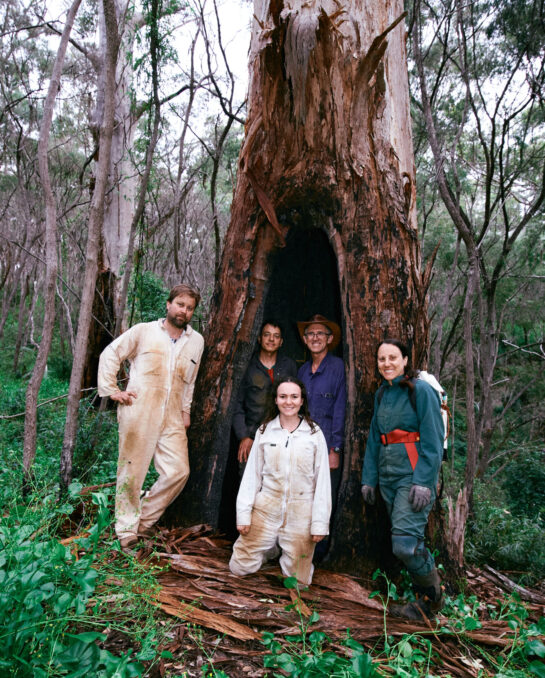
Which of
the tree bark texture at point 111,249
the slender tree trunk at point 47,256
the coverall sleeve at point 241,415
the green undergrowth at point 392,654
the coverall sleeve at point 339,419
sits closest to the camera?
the green undergrowth at point 392,654

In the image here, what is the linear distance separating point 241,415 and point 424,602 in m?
1.90

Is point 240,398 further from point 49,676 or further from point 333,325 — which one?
point 49,676

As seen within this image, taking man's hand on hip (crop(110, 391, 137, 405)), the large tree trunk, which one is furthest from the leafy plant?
the large tree trunk

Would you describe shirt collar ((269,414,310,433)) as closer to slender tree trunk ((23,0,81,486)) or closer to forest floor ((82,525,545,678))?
forest floor ((82,525,545,678))

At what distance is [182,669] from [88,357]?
798 centimetres

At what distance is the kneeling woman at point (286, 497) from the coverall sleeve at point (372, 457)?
270 mm

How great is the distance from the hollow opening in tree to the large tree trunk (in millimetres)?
758

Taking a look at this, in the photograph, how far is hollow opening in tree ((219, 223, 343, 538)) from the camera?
198 inches

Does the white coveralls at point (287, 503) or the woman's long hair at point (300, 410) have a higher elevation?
the woman's long hair at point (300, 410)

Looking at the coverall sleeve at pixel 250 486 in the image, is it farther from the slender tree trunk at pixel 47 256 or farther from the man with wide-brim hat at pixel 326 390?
the slender tree trunk at pixel 47 256

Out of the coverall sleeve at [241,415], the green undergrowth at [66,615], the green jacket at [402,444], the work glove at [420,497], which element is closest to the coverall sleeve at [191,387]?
the coverall sleeve at [241,415]

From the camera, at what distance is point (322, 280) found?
5137 mm

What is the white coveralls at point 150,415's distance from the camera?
141 inches

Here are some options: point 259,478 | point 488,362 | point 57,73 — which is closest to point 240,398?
point 259,478
